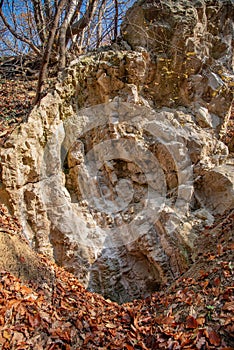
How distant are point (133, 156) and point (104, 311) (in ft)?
11.3

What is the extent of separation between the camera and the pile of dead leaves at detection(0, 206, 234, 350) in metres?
2.22

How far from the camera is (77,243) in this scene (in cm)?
488

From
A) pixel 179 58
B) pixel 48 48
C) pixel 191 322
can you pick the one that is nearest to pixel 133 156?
pixel 48 48

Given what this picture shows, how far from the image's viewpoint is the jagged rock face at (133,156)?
15.2ft

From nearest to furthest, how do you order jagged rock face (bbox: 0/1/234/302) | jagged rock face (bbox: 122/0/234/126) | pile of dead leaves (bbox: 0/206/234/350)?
pile of dead leaves (bbox: 0/206/234/350), jagged rock face (bbox: 0/1/234/302), jagged rock face (bbox: 122/0/234/126)

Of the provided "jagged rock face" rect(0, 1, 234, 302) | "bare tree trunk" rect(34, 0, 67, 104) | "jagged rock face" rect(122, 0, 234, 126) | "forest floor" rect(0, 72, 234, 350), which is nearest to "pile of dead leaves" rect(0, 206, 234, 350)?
"forest floor" rect(0, 72, 234, 350)

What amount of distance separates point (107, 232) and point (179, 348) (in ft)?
10.9

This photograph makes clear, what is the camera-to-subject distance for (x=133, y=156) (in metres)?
5.65

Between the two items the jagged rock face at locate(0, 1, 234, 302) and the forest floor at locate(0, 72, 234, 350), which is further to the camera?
the jagged rock face at locate(0, 1, 234, 302)

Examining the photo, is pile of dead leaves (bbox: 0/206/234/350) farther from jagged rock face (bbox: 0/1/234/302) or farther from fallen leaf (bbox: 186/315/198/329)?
jagged rock face (bbox: 0/1/234/302)

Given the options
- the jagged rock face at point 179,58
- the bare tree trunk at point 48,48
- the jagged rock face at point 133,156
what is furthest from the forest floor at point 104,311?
the jagged rock face at point 179,58

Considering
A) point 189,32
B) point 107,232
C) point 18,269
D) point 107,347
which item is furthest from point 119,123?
point 107,347

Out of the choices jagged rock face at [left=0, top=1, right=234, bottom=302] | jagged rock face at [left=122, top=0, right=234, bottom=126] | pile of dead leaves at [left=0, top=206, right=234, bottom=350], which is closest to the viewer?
pile of dead leaves at [left=0, top=206, right=234, bottom=350]

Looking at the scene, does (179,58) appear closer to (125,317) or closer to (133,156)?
(133,156)
